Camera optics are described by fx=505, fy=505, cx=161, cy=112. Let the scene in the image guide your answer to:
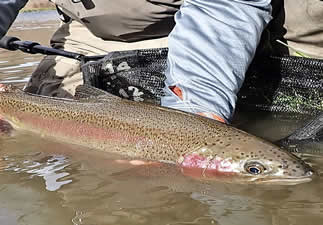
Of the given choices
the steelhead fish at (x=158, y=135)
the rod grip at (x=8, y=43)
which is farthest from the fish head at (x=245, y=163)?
the rod grip at (x=8, y=43)

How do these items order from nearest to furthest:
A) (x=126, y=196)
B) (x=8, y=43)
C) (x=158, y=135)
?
(x=126, y=196), (x=158, y=135), (x=8, y=43)

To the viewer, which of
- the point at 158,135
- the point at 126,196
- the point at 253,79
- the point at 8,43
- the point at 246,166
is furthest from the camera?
the point at 8,43

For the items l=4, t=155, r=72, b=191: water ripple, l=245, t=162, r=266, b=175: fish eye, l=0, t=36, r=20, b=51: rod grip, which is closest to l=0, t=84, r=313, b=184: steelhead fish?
l=245, t=162, r=266, b=175: fish eye

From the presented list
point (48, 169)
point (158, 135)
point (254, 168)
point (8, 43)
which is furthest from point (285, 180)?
point (8, 43)

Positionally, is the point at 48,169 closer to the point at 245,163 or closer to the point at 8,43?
the point at 245,163

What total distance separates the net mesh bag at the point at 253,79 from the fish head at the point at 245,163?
790 millimetres

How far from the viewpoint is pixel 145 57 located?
2.80 m

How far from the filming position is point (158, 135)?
82.0 inches

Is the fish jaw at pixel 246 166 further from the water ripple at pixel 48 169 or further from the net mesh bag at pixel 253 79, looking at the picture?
the net mesh bag at pixel 253 79

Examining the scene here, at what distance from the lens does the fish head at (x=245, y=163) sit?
1.80 meters

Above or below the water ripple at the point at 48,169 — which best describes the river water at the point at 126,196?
above

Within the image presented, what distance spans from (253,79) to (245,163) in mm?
973

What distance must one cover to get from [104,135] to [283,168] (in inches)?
32.1

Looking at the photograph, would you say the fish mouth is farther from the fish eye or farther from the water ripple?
the water ripple
